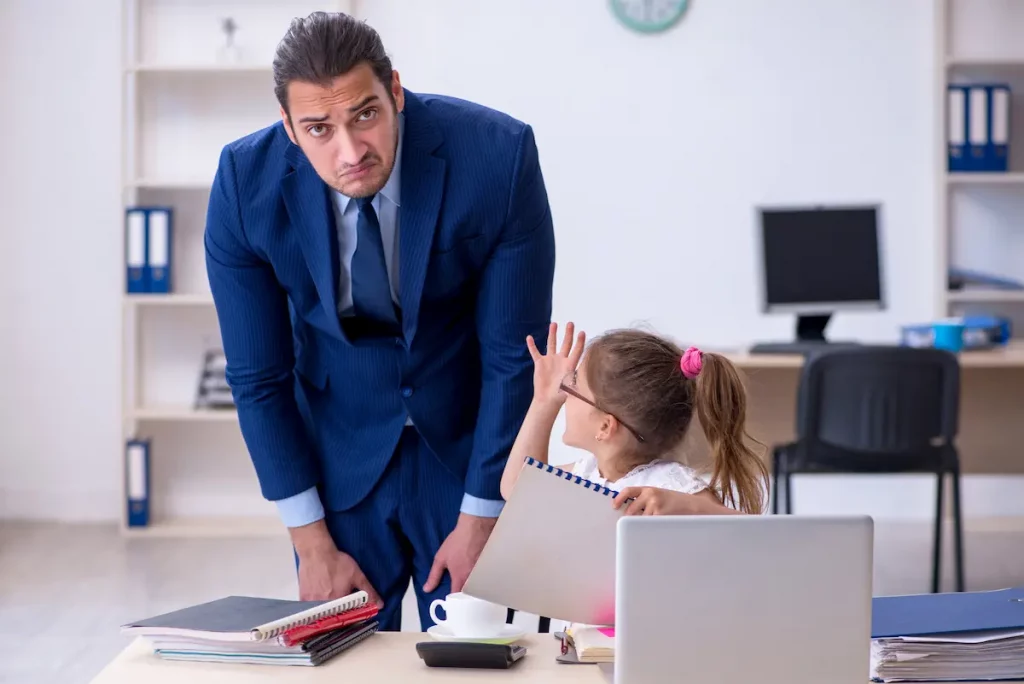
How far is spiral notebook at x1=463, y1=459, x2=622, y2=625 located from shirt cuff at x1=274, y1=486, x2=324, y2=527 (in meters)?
0.58

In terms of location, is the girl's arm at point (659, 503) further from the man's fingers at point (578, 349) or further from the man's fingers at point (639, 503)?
the man's fingers at point (578, 349)

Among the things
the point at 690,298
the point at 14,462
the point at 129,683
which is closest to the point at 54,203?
the point at 14,462

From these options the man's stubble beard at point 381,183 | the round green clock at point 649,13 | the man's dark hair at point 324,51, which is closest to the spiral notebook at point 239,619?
the man's stubble beard at point 381,183

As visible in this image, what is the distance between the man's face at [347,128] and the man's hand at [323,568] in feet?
1.83

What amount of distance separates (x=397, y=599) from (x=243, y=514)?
301cm

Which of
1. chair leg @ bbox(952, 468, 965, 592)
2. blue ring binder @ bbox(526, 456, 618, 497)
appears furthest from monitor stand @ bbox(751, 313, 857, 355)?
blue ring binder @ bbox(526, 456, 618, 497)

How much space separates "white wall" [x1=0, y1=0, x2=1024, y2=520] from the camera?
461cm

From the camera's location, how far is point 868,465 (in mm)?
3438

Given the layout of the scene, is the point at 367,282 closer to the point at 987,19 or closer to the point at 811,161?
the point at 811,161

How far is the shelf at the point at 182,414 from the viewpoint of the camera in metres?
4.33

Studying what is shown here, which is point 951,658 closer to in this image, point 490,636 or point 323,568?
point 490,636

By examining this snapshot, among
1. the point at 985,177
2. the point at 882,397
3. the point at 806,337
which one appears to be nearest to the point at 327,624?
the point at 882,397

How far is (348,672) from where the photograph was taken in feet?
4.21

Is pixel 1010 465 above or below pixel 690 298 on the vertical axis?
below
